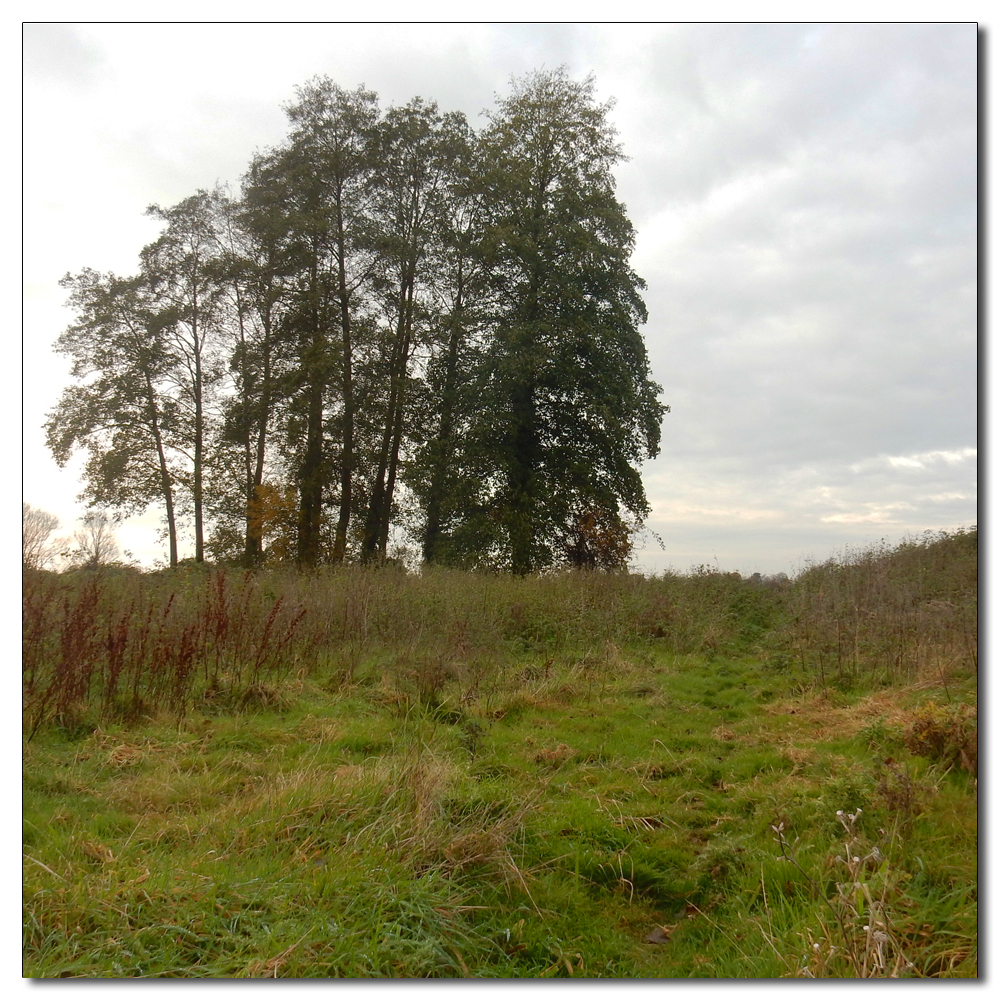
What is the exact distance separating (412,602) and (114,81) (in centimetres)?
876

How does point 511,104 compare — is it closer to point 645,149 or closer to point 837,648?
point 645,149

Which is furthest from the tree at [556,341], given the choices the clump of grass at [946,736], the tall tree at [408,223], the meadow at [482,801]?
the clump of grass at [946,736]

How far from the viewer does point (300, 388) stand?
1748cm

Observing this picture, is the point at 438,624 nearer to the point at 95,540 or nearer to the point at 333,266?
the point at 95,540

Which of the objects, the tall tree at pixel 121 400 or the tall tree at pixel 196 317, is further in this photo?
the tall tree at pixel 196 317

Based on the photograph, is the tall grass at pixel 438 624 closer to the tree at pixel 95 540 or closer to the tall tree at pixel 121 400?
the tree at pixel 95 540

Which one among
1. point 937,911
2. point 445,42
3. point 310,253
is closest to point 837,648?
point 937,911

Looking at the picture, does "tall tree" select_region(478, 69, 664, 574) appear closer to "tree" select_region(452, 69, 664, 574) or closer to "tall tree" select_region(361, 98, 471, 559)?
"tree" select_region(452, 69, 664, 574)

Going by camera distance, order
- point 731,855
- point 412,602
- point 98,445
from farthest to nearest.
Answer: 1. point 412,602
2. point 98,445
3. point 731,855

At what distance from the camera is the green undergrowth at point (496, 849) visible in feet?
9.37

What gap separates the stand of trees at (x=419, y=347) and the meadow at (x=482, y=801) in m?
8.53

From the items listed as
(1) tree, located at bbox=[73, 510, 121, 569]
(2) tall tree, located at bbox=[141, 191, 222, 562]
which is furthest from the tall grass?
(2) tall tree, located at bbox=[141, 191, 222, 562]

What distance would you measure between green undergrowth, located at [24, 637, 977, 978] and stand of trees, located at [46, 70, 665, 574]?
471 inches

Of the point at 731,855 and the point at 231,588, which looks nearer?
the point at 731,855
